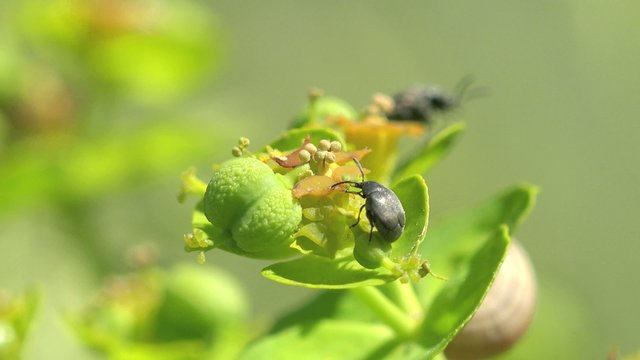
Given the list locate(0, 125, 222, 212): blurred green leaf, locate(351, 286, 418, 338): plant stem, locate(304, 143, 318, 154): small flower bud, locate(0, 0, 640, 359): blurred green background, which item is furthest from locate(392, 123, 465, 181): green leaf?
locate(0, 125, 222, 212): blurred green leaf

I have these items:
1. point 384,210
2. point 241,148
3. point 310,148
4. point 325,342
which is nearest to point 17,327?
point 325,342

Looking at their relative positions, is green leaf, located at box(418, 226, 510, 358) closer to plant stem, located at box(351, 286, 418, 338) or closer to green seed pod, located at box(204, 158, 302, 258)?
plant stem, located at box(351, 286, 418, 338)

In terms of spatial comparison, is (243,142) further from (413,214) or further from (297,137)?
(413,214)

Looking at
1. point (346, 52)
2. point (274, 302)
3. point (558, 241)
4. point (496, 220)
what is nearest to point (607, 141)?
point (558, 241)

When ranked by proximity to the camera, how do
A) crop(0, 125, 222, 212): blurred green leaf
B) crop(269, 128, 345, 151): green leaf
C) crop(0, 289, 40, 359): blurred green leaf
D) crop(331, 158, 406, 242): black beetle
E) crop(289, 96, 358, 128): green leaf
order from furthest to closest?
crop(0, 125, 222, 212): blurred green leaf
crop(0, 289, 40, 359): blurred green leaf
crop(289, 96, 358, 128): green leaf
crop(269, 128, 345, 151): green leaf
crop(331, 158, 406, 242): black beetle

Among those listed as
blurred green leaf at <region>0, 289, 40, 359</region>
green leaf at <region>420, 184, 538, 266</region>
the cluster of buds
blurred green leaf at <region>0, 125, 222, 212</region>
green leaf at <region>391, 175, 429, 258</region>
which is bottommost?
blurred green leaf at <region>0, 125, 222, 212</region>

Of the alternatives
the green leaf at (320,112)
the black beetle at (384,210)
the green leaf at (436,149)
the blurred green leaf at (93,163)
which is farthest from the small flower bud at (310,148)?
the blurred green leaf at (93,163)
